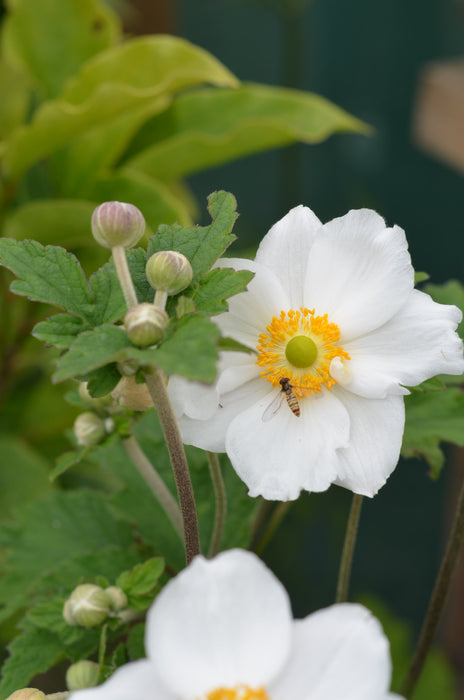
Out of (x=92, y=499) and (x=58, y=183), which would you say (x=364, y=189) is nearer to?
(x=58, y=183)

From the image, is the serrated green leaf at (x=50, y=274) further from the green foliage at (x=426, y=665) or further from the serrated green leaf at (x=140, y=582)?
the green foliage at (x=426, y=665)

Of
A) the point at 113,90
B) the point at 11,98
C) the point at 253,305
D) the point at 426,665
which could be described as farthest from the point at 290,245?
the point at 11,98

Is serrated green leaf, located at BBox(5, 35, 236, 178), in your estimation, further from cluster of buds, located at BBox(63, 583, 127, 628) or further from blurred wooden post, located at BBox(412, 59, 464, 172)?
cluster of buds, located at BBox(63, 583, 127, 628)

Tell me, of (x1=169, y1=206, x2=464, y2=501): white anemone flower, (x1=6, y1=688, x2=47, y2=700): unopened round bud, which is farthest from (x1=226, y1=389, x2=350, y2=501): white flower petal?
(x1=6, y1=688, x2=47, y2=700): unopened round bud

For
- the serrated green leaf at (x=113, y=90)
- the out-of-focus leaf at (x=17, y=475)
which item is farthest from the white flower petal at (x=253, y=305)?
the out-of-focus leaf at (x=17, y=475)

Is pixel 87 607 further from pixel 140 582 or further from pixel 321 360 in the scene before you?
pixel 321 360
